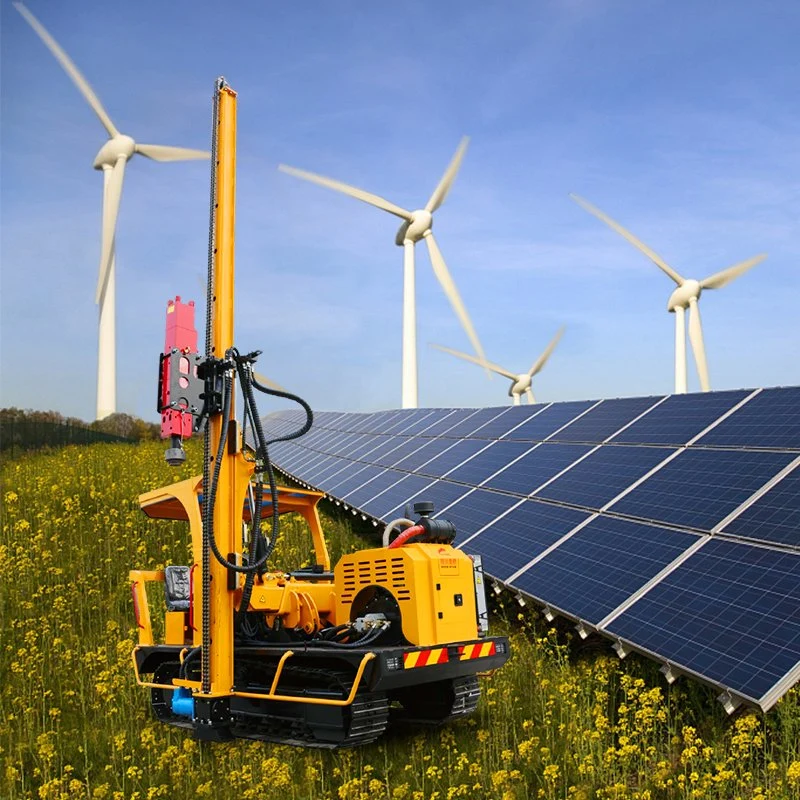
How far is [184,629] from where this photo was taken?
8727 mm

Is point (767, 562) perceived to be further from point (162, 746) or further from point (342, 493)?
point (342, 493)

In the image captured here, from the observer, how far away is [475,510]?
1268cm

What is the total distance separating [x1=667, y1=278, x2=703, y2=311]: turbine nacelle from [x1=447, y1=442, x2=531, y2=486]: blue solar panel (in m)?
26.2

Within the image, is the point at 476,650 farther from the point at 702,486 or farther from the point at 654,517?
the point at 702,486

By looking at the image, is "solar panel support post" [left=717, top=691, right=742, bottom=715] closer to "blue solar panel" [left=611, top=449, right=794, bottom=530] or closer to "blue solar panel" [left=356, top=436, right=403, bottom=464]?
"blue solar panel" [left=611, top=449, right=794, bottom=530]

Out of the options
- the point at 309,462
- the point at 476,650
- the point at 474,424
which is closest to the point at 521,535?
the point at 476,650

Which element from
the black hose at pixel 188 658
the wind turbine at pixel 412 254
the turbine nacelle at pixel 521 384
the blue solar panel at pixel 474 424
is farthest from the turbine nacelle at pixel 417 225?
the black hose at pixel 188 658

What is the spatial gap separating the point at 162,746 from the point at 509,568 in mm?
4300

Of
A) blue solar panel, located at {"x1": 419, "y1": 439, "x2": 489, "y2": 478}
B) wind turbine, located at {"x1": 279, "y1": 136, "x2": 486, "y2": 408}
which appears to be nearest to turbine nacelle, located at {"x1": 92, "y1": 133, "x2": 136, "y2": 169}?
wind turbine, located at {"x1": 279, "y1": 136, "x2": 486, "y2": 408}

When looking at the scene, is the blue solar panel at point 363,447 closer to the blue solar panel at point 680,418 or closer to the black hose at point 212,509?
the blue solar panel at point 680,418

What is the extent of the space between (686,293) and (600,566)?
108 feet

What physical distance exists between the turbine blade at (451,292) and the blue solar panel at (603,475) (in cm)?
2453

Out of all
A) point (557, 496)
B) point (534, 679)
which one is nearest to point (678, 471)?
point (557, 496)

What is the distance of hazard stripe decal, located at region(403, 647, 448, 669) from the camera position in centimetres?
696
